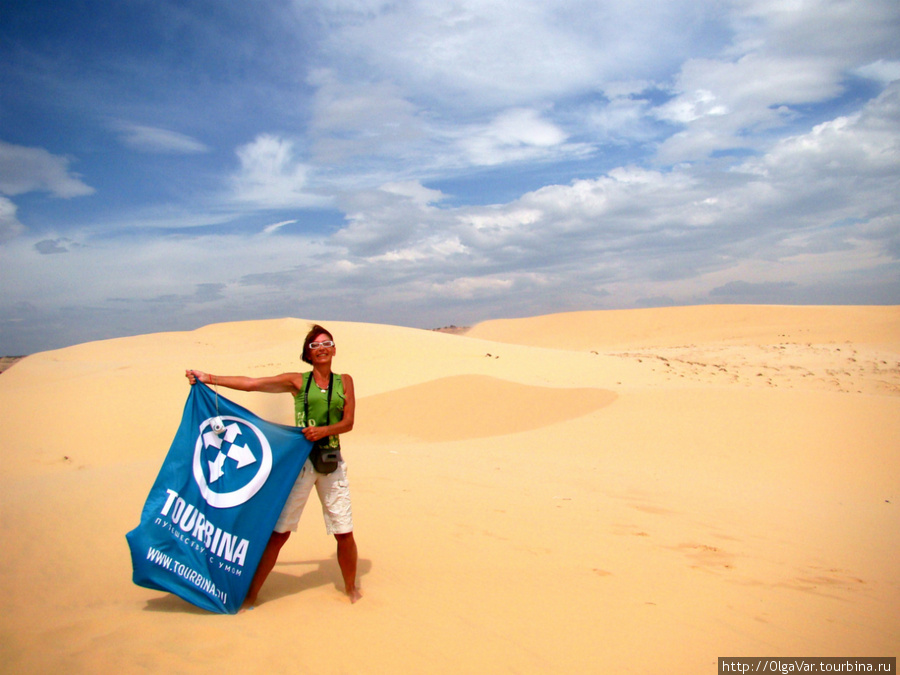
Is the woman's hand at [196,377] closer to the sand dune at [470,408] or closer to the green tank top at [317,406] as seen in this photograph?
the green tank top at [317,406]

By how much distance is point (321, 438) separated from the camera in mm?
3498

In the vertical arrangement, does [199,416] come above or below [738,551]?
above

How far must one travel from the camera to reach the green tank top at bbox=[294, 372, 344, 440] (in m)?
3.55

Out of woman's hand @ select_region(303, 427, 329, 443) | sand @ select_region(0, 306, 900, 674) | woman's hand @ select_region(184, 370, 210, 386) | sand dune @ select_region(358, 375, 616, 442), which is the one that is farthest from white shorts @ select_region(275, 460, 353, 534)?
sand dune @ select_region(358, 375, 616, 442)

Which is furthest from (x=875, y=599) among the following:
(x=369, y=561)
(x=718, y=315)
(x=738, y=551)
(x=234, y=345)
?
(x=718, y=315)

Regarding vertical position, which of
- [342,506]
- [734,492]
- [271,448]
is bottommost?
[734,492]

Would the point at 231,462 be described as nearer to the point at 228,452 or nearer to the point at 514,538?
the point at 228,452

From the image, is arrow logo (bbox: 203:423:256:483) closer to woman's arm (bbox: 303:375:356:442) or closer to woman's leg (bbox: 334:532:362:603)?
woman's arm (bbox: 303:375:356:442)

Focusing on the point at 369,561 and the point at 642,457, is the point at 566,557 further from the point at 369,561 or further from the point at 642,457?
the point at 642,457

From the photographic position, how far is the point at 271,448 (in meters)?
3.56

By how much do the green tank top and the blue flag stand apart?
0.37 feet

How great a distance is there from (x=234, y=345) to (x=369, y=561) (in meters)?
26.4

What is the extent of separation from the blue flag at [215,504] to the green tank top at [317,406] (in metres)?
0.11

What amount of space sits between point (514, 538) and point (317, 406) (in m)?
2.50
